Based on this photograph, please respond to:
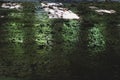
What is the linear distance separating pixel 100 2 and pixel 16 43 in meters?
6.80

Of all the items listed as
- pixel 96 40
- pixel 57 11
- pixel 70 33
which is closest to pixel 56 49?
pixel 96 40

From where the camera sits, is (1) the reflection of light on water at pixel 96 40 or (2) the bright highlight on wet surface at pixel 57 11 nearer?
(1) the reflection of light on water at pixel 96 40

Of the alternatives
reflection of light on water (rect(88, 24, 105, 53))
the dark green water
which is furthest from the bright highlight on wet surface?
reflection of light on water (rect(88, 24, 105, 53))

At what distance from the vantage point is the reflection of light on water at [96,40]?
749 cm

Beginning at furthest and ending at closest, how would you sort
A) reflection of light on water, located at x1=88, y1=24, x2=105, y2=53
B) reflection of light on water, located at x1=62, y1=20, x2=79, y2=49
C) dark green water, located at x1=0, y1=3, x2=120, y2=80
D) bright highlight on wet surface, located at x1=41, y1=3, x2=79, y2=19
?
bright highlight on wet surface, located at x1=41, y1=3, x2=79, y2=19 → reflection of light on water, located at x1=62, y1=20, x2=79, y2=49 → reflection of light on water, located at x1=88, y1=24, x2=105, y2=53 → dark green water, located at x1=0, y1=3, x2=120, y2=80

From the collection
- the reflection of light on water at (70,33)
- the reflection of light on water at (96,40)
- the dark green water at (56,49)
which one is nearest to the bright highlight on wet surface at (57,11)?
the dark green water at (56,49)

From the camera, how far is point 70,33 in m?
8.67

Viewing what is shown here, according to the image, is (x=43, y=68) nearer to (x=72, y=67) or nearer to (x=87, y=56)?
(x=72, y=67)

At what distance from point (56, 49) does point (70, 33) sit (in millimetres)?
1446

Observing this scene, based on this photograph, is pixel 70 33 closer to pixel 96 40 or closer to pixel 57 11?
pixel 96 40

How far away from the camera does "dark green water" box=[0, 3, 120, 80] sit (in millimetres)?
5844

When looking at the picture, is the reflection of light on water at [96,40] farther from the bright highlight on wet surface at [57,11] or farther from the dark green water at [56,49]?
the bright highlight on wet surface at [57,11]

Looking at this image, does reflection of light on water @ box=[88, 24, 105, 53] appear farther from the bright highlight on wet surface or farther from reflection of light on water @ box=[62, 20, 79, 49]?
the bright highlight on wet surface

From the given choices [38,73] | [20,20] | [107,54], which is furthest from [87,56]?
[20,20]
